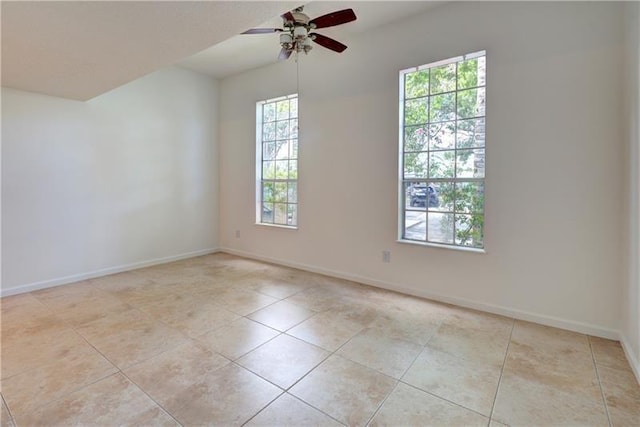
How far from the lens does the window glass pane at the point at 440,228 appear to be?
3232 mm

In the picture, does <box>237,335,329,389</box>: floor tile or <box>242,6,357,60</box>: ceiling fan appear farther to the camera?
<box>242,6,357,60</box>: ceiling fan

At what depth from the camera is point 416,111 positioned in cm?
340

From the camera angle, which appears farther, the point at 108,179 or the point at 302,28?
the point at 108,179

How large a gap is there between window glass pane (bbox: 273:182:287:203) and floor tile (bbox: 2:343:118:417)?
304cm

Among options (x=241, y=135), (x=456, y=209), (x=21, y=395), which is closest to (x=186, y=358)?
(x=21, y=395)

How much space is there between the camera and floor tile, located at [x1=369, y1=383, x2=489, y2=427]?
5.10ft

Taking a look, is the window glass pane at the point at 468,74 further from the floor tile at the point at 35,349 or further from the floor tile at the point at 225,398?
the floor tile at the point at 35,349

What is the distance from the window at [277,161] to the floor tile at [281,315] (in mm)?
1734

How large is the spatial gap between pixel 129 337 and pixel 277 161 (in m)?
3.14

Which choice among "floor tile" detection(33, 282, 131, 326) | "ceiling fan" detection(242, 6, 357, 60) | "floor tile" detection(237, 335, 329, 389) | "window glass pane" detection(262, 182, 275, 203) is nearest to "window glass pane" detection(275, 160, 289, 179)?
"window glass pane" detection(262, 182, 275, 203)

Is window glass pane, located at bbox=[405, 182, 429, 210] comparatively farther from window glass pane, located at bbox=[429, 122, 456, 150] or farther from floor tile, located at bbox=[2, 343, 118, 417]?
floor tile, located at bbox=[2, 343, 118, 417]

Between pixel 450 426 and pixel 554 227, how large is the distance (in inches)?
79.2

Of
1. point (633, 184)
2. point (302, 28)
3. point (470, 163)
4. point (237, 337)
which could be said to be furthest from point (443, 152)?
point (237, 337)

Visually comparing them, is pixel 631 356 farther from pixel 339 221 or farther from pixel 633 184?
pixel 339 221
